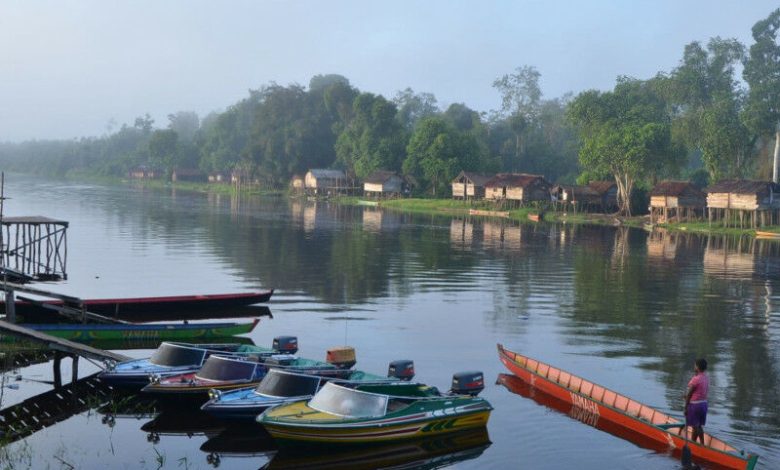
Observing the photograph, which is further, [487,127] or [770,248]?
[487,127]

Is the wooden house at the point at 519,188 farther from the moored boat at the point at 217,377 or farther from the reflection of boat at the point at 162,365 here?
the moored boat at the point at 217,377

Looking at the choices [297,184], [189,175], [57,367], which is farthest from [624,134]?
[189,175]

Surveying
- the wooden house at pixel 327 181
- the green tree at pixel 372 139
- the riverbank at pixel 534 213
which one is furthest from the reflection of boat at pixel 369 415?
the wooden house at pixel 327 181

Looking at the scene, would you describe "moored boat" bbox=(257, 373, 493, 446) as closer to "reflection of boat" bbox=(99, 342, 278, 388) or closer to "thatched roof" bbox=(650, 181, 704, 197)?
"reflection of boat" bbox=(99, 342, 278, 388)

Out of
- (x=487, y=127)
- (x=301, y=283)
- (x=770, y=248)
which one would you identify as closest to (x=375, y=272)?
(x=301, y=283)

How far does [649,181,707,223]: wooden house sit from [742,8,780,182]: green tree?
382 inches

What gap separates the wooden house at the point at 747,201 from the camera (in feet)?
272

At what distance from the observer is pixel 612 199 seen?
105938 mm

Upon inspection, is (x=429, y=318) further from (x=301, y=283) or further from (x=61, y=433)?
(x=61, y=433)

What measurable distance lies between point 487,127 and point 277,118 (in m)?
41.1

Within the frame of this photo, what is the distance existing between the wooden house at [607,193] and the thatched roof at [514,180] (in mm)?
7101

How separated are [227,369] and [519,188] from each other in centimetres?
8879

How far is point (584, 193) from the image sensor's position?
10419 cm

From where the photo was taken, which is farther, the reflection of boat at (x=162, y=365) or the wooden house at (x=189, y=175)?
the wooden house at (x=189, y=175)
